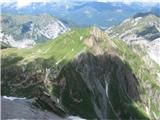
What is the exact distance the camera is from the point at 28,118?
6450cm

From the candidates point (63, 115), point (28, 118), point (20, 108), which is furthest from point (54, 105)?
point (28, 118)

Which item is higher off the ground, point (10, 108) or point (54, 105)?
point (10, 108)

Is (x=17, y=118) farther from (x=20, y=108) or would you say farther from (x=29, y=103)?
(x=29, y=103)

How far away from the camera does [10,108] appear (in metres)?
70.1

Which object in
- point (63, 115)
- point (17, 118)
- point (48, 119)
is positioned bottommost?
point (63, 115)

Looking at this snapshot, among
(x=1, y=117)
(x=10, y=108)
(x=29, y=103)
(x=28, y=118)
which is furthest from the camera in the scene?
(x=29, y=103)

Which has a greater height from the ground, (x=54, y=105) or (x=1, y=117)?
(x=1, y=117)

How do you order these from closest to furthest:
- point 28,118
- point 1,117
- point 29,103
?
1. point 1,117
2. point 28,118
3. point 29,103

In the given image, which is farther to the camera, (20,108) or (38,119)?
(20,108)

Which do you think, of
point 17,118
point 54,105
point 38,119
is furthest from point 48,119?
point 54,105

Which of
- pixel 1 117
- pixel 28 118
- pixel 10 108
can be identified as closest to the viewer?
pixel 1 117

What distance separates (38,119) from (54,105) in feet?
64.7

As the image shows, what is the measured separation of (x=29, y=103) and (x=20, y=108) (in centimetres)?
1151

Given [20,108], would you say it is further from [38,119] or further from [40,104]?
[40,104]
